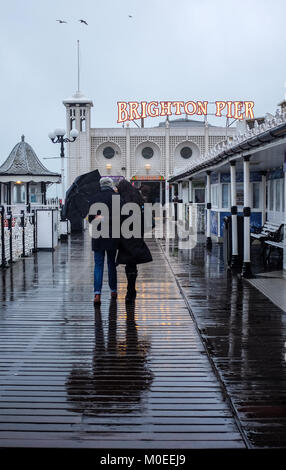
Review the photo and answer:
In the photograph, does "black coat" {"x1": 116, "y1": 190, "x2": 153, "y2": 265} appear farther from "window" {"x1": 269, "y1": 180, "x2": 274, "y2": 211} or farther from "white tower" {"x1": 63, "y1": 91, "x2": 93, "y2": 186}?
"white tower" {"x1": 63, "y1": 91, "x2": 93, "y2": 186}

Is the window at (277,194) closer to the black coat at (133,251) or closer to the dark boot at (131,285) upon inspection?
the dark boot at (131,285)

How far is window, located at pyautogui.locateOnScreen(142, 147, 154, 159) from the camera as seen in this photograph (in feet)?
143

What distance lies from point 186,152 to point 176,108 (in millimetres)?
4361

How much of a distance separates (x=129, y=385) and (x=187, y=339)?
153 cm

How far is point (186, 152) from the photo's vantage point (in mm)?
43781

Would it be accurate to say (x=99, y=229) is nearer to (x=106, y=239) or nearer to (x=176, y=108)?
(x=106, y=239)

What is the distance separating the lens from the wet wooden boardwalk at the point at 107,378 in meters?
3.41

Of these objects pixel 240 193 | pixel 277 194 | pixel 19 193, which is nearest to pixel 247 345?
pixel 277 194

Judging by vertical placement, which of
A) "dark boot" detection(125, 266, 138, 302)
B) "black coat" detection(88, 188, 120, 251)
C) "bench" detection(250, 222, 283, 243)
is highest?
"black coat" detection(88, 188, 120, 251)

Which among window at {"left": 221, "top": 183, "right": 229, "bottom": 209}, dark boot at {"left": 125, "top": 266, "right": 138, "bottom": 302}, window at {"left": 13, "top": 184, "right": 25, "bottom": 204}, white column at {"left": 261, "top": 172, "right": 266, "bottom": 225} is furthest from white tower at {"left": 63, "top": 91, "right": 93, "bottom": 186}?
dark boot at {"left": 125, "top": 266, "right": 138, "bottom": 302}

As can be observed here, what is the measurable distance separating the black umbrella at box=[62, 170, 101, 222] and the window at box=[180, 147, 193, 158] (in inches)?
1256

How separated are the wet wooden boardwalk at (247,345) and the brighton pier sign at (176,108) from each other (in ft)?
120
